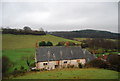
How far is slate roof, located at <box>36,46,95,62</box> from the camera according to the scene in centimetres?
1892

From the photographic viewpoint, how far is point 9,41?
3291 centimetres

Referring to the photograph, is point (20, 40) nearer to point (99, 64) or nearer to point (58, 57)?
point (58, 57)

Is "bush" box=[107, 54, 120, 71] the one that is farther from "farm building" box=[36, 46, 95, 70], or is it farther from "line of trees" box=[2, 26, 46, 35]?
"line of trees" box=[2, 26, 46, 35]

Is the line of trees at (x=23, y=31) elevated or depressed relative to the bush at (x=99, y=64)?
elevated

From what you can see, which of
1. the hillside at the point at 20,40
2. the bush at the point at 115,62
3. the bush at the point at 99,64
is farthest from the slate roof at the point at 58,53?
the hillside at the point at 20,40

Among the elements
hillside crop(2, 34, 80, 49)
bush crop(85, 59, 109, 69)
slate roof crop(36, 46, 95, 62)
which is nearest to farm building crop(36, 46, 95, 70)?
slate roof crop(36, 46, 95, 62)

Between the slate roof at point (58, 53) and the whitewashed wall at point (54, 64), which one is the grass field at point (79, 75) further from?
the slate roof at point (58, 53)

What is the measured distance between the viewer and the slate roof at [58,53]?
18.9 m

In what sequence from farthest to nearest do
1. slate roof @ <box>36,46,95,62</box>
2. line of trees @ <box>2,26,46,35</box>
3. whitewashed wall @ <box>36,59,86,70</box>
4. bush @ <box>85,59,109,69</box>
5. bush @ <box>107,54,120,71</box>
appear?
line of trees @ <box>2,26,46,35</box>
slate roof @ <box>36,46,95,62</box>
whitewashed wall @ <box>36,59,86,70</box>
bush @ <box>85,59,109,69</box>
bush @ <box>107,54,120,71</box>

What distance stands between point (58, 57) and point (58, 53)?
873 mm

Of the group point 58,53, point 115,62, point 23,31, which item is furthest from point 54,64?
point 23,31

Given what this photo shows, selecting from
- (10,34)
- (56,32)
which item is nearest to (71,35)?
(56,32)

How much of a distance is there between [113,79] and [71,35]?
41782 millimetres

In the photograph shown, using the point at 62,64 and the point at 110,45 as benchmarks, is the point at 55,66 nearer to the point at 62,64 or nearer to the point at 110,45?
the point at 62,64
